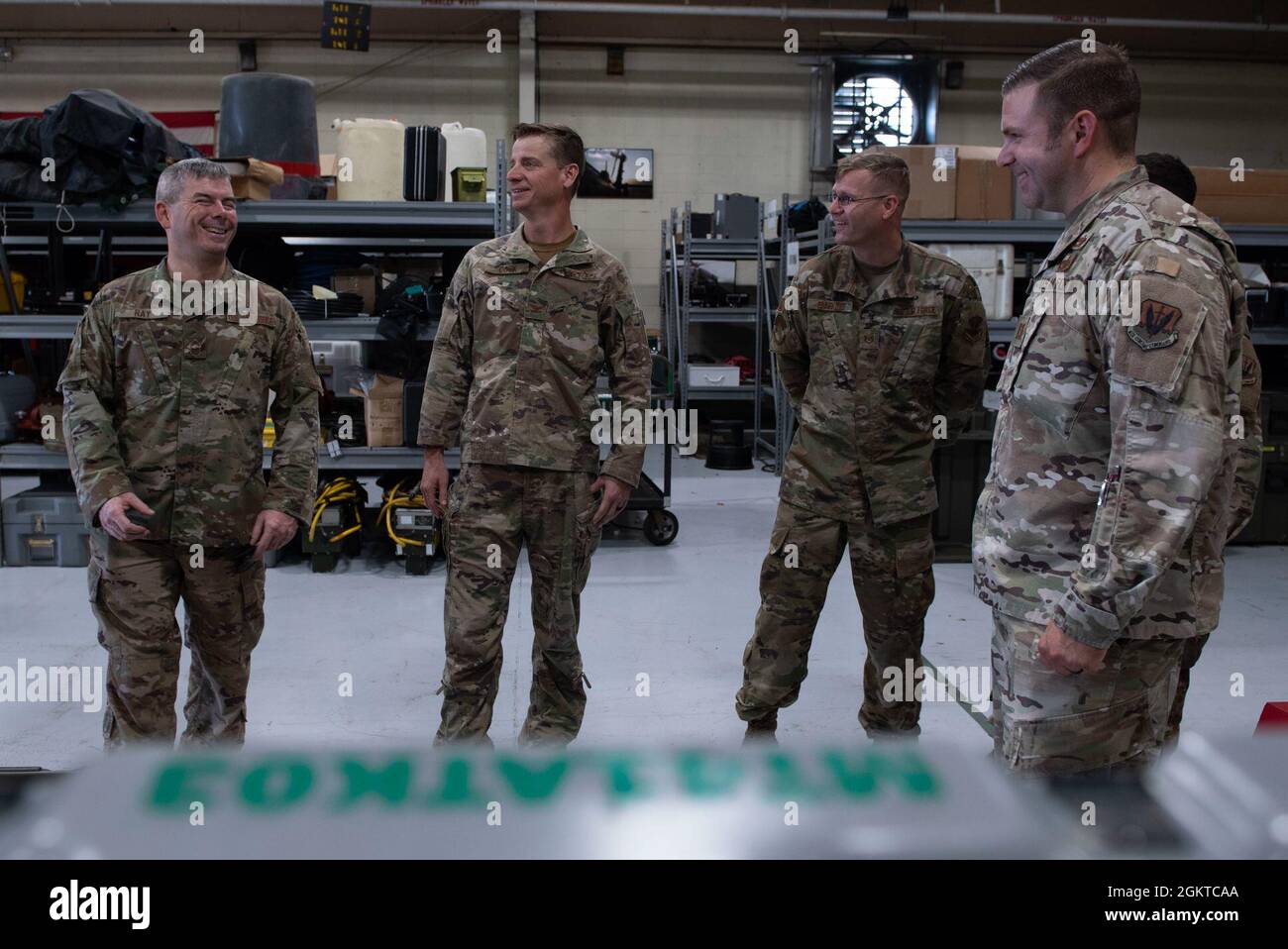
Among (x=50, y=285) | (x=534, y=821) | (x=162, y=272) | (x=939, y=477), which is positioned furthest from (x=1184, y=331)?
(x=50, y=285)

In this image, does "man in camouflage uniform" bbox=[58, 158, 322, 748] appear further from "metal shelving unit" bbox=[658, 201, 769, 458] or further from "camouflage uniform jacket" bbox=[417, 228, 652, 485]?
"metal shelving unit" bbox=[658, 201, 769, 458]

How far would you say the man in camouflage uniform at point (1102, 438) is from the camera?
4.73ft

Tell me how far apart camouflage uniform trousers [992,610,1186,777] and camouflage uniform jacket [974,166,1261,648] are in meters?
0.05

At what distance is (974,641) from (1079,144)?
120 inches

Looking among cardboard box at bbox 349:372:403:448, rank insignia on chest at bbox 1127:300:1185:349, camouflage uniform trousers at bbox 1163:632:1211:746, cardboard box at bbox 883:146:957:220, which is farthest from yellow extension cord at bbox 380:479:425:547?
rank insignia on chest at bbox 1127:300:1185:349

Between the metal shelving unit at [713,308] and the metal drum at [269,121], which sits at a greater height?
the metal drum at [269,121]

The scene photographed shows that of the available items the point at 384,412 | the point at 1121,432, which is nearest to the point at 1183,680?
the point at 1121,432

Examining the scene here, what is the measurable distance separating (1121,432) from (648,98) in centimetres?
1013

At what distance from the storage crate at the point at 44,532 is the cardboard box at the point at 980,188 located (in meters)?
4.88

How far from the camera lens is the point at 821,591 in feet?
9.61

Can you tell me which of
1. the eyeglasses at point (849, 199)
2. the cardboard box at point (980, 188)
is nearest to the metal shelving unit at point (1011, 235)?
the cardboard box at point (980, 188)

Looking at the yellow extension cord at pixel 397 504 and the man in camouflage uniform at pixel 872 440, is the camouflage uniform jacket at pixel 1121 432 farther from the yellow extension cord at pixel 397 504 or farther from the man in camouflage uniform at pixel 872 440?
the yellow extension cord at pixel 397 504

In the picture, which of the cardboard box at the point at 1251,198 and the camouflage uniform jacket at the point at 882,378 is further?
the cardboard box at the point at 1251,198

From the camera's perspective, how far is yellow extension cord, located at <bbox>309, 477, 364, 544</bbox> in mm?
5324
